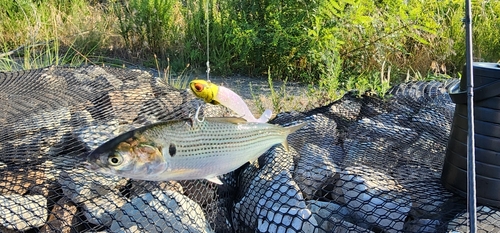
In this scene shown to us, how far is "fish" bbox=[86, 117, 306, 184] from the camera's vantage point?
1347 millimetres

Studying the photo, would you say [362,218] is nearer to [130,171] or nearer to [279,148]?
[279,148]

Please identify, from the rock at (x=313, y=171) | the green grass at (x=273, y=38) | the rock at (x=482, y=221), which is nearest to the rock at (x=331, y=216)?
the rock at (x=313, y=171)

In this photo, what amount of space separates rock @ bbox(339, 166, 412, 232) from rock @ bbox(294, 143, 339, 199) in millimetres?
118

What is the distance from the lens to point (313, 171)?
272 cm

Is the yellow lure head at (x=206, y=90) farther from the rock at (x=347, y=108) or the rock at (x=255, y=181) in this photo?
the rock at (x=347, y=108)

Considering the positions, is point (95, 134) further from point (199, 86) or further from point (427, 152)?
point (427, 152)

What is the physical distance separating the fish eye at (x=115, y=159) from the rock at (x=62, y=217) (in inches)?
45.6

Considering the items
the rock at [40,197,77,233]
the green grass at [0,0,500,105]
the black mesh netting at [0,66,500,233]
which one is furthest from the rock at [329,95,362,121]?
the rock at [40,197,77,233]

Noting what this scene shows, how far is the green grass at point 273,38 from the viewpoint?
5.15 meters

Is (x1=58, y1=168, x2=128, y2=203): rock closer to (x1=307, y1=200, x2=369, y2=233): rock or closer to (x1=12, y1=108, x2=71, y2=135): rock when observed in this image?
(x1=12, y1=108, x2=71, y2=135): rock

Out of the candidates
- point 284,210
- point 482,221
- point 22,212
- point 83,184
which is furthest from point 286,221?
point 22,212

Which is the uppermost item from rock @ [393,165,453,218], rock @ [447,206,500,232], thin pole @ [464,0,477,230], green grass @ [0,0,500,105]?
thin pole @ [464,0,477,230]

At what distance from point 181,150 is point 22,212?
1.31 m

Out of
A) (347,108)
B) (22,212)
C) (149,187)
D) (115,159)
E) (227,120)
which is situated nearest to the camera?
(115,159)
